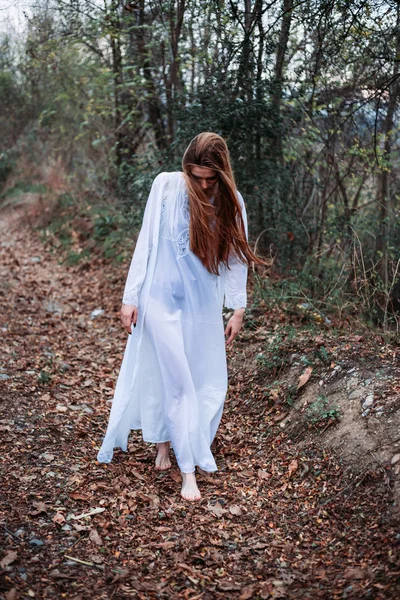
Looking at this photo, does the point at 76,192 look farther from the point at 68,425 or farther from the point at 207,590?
the point at 207,590

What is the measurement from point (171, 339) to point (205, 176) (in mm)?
1006

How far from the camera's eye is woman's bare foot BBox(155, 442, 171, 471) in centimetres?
386

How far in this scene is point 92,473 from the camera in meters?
3.76

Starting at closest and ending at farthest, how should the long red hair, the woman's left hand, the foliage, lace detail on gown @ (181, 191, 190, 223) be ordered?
the long red hair
lace detail on gown @ (181, 191, 190, 223)
the woman's left hand
the foliage

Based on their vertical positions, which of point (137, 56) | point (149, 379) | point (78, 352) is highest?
point (137, 56)

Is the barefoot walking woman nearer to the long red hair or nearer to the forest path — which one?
the long red hair

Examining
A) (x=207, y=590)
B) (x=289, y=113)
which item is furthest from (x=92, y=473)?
(x=289, y=113)

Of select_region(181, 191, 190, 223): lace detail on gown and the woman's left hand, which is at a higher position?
select_region(181, 191, 190, 223): lace detail on gown

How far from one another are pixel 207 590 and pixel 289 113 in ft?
17.7

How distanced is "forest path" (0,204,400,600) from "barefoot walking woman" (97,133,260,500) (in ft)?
0.87

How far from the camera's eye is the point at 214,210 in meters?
3.61

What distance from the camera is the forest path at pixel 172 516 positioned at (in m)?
2.69

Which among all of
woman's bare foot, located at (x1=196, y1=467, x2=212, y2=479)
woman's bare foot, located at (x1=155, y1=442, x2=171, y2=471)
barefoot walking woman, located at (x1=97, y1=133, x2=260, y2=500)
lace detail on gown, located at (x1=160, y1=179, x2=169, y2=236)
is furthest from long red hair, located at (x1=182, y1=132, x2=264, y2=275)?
woman's bare foot, located at (x1=196, y1=467, x2=212, y2=479)

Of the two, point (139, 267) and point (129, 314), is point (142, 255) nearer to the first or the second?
point (139, 267)
